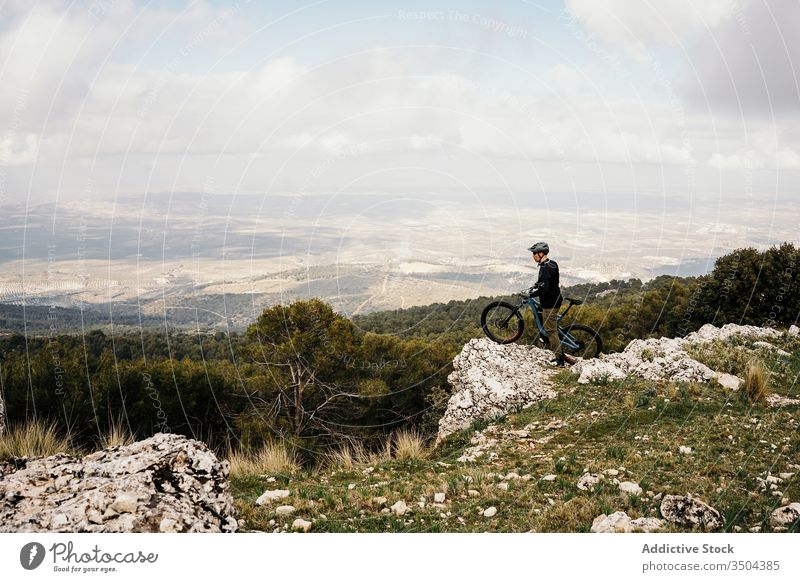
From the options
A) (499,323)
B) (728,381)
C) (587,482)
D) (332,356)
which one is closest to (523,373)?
(499,323)

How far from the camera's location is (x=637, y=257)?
1087 centimetres

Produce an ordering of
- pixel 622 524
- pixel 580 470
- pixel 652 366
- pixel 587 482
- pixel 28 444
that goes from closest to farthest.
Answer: pixel 622 524 < pixel 587 482 < pixel 580 470 < pixel 28 444 < pixel 652 366

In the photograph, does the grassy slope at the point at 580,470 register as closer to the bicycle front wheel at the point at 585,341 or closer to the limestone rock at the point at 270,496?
the limestone rock at the point at 270,496

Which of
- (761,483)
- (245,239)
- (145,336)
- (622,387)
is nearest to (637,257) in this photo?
(622,387)

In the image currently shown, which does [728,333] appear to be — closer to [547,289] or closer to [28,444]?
[547,289]

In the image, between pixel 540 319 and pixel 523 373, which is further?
pixel 540 319

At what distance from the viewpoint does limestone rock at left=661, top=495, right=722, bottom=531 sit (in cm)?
511

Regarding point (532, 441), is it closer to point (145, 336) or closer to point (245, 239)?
point (245, 239)

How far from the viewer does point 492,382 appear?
1055cm

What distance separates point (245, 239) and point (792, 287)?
2151 cm

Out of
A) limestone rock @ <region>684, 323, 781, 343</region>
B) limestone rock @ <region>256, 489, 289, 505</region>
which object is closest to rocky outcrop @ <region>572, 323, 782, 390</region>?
limestone rock @ <region>684, 323, 781, 343</region>

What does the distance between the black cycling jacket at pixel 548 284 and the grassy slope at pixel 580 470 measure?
2013mm

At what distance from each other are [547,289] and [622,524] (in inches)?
228

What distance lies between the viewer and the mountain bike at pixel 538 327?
36.8 feet
